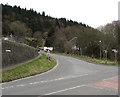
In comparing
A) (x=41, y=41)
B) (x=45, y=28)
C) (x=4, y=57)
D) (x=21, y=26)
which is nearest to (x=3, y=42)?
(x=4, y=57)

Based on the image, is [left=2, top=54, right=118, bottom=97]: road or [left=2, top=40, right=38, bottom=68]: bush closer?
[left=2, top=54, right=118, bottom=97]: road

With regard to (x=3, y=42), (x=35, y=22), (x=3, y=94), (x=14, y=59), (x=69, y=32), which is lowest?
(x=3, y=94)

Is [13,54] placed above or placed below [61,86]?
above

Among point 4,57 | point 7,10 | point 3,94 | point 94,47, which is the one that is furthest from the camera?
point 7,10

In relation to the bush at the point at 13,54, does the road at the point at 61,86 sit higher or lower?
lower

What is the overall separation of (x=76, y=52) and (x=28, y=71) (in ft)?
128

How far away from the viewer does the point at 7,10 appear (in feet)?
321

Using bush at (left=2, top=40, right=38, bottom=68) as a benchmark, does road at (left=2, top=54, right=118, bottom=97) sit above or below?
below

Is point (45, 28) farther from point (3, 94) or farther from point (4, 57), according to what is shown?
point (3, 94)

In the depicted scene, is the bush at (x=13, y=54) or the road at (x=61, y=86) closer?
the road at (x=61, y=86)

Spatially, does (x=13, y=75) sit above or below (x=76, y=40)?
below

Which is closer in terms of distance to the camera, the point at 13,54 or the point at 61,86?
the point at 61,86

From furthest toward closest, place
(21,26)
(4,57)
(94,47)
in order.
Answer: (21,26), (94,47), (4,57)

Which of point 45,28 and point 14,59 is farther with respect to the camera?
point 45,28
